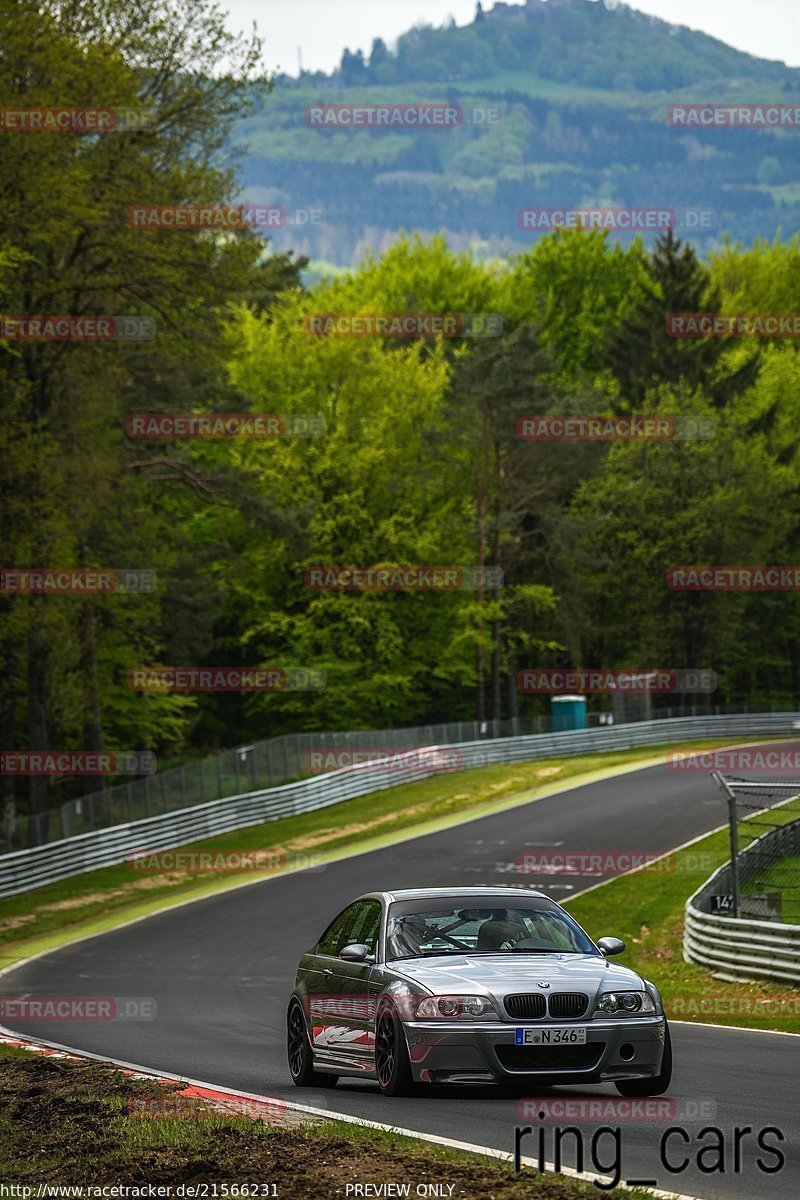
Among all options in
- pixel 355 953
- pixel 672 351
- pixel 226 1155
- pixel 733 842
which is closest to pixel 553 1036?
pixel 355 953

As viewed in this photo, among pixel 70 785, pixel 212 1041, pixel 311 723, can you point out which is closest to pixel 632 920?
pixel 212 1041

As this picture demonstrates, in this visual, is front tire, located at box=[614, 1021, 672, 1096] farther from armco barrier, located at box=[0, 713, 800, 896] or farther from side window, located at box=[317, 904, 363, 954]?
armco barrier, located at box=[0, 713, 800, 896]

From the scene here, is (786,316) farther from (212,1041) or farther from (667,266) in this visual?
(212,1041)

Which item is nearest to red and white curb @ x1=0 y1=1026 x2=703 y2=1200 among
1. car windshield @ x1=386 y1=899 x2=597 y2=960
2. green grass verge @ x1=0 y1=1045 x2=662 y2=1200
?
green grass verge @ x1=0 y1=1045 x2=662 y2=1200

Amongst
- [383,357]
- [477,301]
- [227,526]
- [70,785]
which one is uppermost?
[477,301]

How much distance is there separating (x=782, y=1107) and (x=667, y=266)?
73045 mm

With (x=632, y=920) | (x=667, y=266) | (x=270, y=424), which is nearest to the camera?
(x=632, y=920)

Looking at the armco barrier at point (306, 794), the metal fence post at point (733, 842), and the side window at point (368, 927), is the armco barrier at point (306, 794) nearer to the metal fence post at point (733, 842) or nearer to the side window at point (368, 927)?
the metal fence post at point (733, 842)

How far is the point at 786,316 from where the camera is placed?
8488 centimetres

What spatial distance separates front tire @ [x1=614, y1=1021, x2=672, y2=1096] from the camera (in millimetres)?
10547

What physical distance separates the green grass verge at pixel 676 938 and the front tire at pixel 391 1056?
264 inches

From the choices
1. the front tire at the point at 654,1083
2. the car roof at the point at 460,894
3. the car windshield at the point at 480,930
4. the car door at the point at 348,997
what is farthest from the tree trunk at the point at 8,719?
the front tire at the point at 654,1083

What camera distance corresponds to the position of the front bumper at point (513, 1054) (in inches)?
403

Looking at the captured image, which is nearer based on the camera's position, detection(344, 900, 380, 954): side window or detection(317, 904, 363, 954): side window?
detection(344, 900, 380, 954): side window
